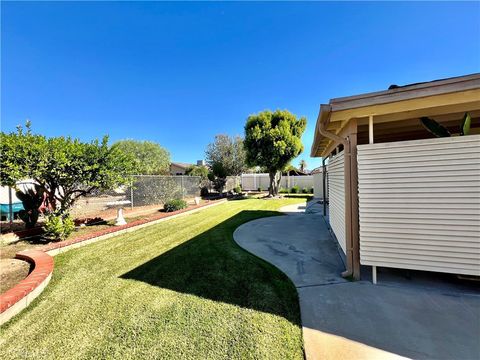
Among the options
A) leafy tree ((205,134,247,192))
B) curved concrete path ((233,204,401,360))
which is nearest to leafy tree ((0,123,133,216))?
curved concrete path ((233,204,401,360))

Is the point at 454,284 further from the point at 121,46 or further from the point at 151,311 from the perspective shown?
the point at 121,46

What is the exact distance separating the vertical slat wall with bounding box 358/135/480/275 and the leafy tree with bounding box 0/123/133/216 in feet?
22.5

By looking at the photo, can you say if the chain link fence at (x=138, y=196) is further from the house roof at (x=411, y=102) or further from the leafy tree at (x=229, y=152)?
the leafy tree at (x=229, y=152)

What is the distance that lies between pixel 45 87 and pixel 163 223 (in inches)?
396

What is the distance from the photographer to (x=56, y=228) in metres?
5.34

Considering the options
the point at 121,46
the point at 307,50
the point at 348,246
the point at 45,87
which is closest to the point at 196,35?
the point at 121,46

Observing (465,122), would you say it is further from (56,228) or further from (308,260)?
(56,228)

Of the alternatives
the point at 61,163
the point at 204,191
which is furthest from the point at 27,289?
the point at 204,191

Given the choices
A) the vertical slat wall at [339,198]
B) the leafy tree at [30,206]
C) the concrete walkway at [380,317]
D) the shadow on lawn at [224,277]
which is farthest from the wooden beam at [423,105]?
the leafy tree at [30,206]

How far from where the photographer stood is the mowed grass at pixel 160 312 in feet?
6.97

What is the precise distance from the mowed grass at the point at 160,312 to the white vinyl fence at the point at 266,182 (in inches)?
864

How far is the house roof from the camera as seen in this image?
→ 2.87 m

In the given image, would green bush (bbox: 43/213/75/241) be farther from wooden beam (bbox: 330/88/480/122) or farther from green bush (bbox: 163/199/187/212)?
wooden beam (bbox: 330/88/480/122)

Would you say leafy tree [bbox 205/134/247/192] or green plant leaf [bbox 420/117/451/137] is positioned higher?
leafy tree [bbox 205/134/247/192]
